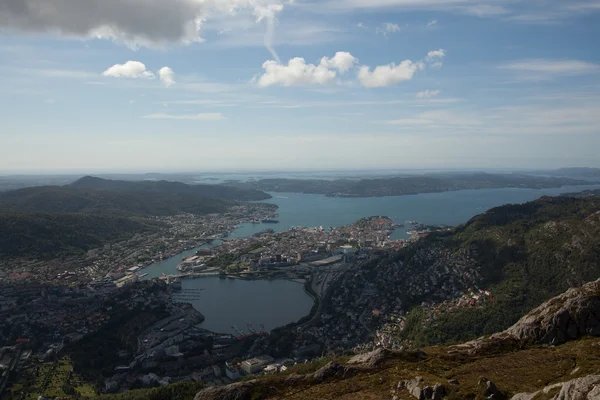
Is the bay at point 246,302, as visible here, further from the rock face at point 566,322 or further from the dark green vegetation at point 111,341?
the rock face at point 566,322

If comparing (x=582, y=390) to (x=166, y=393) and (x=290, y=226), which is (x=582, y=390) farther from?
(x=290, y=226)

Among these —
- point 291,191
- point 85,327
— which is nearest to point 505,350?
point 85,327

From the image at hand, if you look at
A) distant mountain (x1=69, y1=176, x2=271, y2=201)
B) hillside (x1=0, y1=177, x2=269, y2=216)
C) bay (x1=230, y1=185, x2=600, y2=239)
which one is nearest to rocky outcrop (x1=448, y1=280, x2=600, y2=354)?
bay (x1=230, y1=185, x2=600, y2=239)

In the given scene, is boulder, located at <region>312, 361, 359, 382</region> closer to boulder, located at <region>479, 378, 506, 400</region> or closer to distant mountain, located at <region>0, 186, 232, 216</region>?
boulder, located at <region>479, 378, 506, 400</region>

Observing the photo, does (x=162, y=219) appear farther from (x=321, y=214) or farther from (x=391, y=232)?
(x=391, y=232)

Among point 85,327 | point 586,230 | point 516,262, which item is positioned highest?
point 586,230

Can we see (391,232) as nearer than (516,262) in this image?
No

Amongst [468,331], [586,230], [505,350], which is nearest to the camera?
[505,350]
